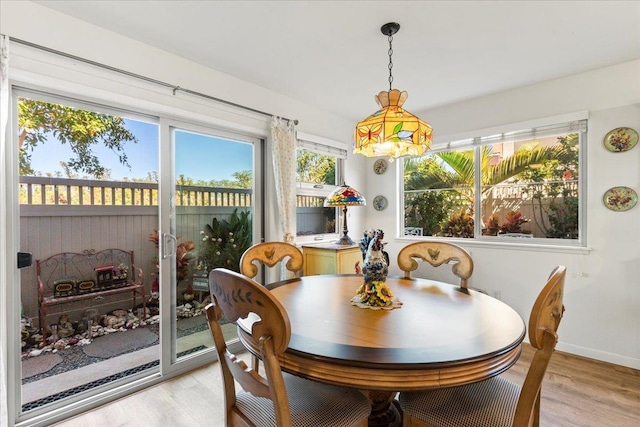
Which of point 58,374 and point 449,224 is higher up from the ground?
point 449,224

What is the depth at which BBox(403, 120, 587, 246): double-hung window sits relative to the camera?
2.82 meters

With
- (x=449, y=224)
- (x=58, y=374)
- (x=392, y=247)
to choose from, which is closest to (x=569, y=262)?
(x=449, y=224)

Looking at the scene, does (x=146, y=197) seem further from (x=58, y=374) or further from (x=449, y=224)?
(x=449, y=224)

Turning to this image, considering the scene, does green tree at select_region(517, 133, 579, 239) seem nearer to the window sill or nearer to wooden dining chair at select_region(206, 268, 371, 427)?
the window sill

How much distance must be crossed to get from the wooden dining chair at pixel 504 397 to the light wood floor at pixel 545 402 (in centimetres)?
96

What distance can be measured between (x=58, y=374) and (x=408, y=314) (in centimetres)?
270

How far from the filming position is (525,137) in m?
2.96

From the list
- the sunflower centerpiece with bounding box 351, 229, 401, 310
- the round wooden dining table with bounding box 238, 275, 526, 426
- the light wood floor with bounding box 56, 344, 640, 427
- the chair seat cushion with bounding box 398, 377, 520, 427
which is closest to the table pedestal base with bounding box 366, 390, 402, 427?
the round wooden dining table with bounding box 238, 275, 526, 426

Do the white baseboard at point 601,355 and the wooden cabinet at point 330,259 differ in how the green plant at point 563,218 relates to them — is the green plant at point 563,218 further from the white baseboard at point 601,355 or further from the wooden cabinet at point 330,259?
the wooden cabinet at point 330,259

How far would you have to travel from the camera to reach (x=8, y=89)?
→ 5.45 ft

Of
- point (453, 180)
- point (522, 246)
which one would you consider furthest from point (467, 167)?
point (522, 246)

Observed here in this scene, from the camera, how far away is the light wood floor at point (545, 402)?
180 cm

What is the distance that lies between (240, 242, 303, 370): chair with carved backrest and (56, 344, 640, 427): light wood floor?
88cm

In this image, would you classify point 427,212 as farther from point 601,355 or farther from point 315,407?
point 315,407
